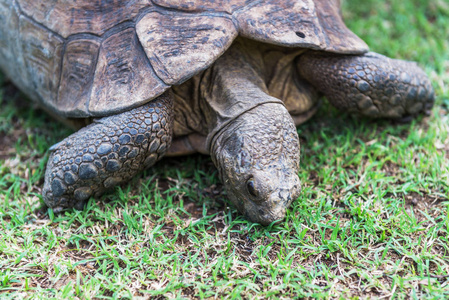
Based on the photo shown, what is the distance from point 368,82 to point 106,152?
6.54 feet

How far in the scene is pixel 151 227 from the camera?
9.69 feet

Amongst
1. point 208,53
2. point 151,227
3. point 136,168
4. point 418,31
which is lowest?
point 151,227

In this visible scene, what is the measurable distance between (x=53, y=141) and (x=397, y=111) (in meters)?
2.90

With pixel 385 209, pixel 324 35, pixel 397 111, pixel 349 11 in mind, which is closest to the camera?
pixel 385 209

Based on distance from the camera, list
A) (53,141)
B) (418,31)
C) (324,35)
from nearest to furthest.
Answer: (324,35), (53,141), (418,31)

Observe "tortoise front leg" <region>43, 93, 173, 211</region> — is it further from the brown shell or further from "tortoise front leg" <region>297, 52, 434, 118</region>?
"tortoise front leg" <region>297, 52, 434, 118</region>

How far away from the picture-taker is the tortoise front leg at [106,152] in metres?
2.89

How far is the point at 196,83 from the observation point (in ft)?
10.5

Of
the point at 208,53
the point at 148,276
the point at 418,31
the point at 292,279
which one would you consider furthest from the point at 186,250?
the point at 418,31

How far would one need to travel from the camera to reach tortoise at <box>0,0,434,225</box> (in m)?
2.78

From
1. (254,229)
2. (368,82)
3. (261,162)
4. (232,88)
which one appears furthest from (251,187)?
(368,82)

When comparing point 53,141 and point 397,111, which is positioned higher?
point 397,111

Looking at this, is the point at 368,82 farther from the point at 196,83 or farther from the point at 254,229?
the point at 254,229

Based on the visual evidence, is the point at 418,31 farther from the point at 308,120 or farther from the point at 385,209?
the point at 385,209
